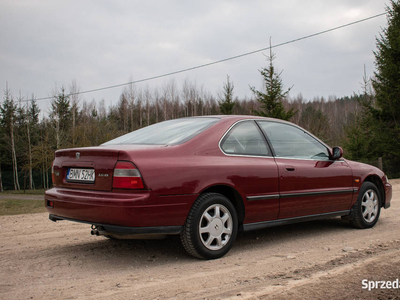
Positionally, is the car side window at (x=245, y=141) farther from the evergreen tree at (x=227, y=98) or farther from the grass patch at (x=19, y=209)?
the evergreen tree at (x=227, y=98)

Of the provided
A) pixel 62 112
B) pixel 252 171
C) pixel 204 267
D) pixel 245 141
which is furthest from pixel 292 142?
pixel 62 112

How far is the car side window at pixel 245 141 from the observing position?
4.33m

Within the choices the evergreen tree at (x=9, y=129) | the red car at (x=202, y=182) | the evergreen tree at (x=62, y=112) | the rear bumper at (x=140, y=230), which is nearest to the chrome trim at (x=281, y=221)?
the red car at (x=202, y=182)

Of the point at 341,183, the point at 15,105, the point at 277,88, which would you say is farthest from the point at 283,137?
the point at 15,105

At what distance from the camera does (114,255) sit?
14.2ft

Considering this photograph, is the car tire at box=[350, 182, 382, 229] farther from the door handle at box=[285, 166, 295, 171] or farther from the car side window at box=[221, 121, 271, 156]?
the car side window at box=[221, 121, 271, 156]

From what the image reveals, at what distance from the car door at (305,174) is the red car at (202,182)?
1 cm

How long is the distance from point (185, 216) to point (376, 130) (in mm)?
20837

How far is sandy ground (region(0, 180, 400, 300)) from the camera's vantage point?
120 inches

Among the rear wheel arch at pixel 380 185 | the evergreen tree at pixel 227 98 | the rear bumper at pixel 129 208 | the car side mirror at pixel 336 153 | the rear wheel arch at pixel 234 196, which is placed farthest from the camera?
the evergreen tree at pixel 227 98

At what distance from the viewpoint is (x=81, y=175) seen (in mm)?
3957

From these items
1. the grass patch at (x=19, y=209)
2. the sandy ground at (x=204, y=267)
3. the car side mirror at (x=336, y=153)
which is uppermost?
the car side mirror at (x=336, y=153)

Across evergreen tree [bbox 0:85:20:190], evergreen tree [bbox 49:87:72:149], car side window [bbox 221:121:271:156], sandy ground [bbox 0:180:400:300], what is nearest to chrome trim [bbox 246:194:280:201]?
car side window [bbox 221:121:271:156]

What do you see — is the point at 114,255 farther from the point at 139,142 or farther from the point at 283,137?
the point at 283,137
